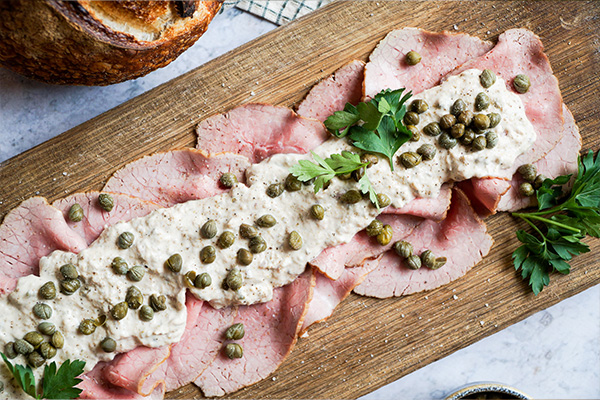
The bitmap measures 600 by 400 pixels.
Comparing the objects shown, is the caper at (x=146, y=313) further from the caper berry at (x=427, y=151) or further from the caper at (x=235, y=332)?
the caper berry at (x=427, y=151)

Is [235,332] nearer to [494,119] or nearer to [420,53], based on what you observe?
[494,119]

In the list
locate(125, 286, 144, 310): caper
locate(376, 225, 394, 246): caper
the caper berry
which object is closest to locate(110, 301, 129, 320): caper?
locate(125, 286, 144, 310): caper

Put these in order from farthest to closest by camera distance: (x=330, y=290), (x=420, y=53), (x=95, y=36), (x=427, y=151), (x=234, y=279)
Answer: (x=420, y=53) → (x=330, y=290) → (x=427, y=151) → (x=234, y=279) → (x=95, y=36)

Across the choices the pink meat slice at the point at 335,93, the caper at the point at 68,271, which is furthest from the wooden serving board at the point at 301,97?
the caper at the point at 68,271

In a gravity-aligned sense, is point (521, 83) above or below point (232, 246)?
above

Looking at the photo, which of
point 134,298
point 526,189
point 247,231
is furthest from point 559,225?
point 134,298

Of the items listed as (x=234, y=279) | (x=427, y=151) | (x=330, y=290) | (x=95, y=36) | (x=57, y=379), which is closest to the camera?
(x=95, y=36)

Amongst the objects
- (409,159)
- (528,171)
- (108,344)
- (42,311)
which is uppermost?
(409,159)
